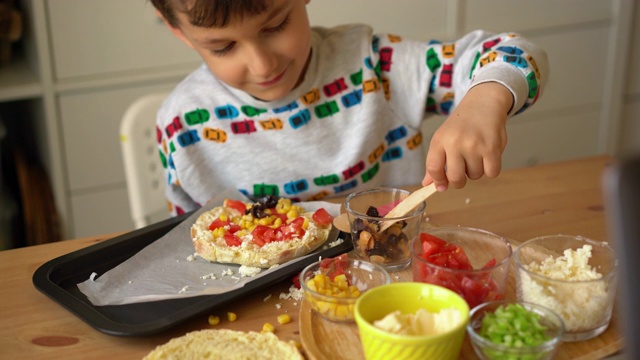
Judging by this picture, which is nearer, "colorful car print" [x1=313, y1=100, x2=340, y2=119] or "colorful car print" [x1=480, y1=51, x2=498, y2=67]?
"colorful car print" [x1=480, y1=51, x2=498, y2=67]

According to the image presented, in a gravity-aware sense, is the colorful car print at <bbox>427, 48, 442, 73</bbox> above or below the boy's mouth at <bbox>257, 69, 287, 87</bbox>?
above

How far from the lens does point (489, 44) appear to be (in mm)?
1354

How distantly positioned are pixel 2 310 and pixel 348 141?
0.75m

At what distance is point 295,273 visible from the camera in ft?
3.32

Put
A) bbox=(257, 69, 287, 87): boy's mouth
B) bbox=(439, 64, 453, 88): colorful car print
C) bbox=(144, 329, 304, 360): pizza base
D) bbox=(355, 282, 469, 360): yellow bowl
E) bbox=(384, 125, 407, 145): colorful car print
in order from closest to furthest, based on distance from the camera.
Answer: bbox=(355, 282, 469, 360): yellow bowl < bbox=(144, 329, 304, 360): pizza base < bbox=(257, 69, 287, 87): boy's mouth < bbox=(439, 64, 453, 88): colorful car print < bbox=(384, 125, 407, 145): colorful car print

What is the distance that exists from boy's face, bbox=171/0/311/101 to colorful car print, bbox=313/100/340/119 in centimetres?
14

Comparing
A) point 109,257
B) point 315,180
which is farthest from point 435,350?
point 315,180

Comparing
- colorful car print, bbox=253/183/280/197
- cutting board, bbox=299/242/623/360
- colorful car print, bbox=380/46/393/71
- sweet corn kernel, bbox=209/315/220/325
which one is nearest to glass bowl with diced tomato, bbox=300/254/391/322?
cutting board, bbox=299/242/623/360

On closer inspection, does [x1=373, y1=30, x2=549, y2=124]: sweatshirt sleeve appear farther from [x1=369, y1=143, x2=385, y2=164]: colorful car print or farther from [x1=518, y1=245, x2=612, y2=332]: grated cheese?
[x1=518, y1=245, x2=612, y2=332]: grated cheese

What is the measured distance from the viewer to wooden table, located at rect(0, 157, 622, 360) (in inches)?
35.6

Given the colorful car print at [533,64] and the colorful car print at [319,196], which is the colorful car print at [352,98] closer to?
the colorful car print at [319,196]

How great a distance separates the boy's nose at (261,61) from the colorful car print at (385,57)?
310 millimetres

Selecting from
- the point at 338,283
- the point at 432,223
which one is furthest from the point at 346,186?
the point at 338,283

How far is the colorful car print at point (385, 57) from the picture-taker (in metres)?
1.50
